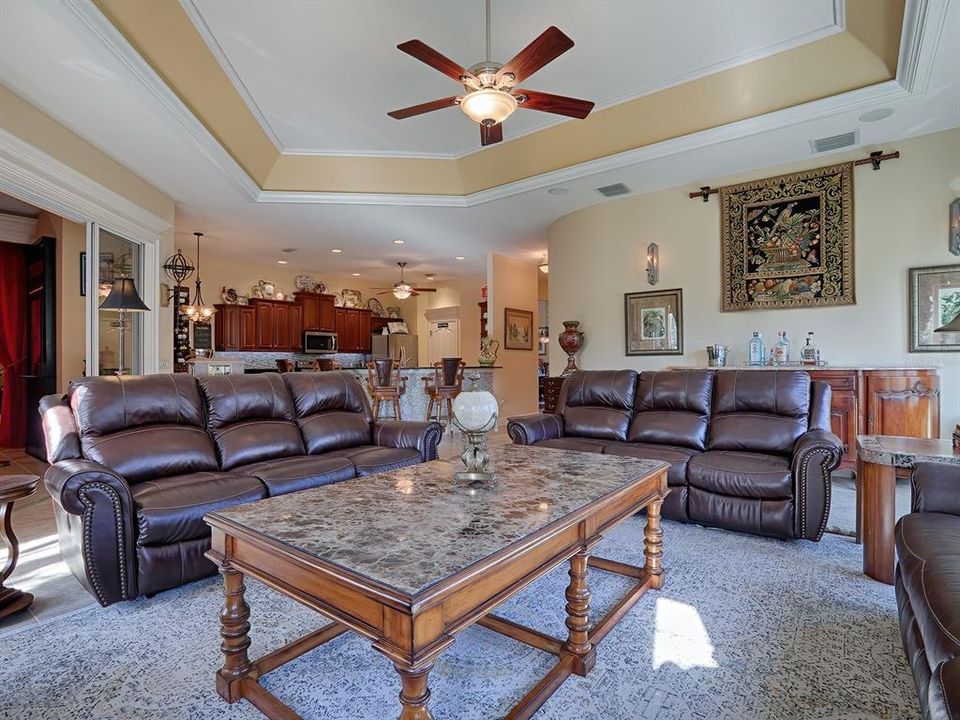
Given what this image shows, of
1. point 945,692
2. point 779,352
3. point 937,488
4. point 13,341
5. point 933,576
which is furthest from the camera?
point 13,341

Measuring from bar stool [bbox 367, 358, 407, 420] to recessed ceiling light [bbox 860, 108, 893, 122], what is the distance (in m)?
5.67

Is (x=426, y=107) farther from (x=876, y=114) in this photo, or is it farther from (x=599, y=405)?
(x=876, y=114)

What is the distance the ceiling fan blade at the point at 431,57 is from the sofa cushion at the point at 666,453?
2509 millimetres

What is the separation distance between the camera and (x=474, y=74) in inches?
113

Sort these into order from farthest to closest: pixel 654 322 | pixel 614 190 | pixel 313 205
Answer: pixel 313 205, pixel 654 322, pixel 614 190

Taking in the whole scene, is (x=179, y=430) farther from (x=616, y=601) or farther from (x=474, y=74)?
(x=474, y=74)

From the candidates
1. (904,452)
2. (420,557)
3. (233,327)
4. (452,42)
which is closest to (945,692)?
(420,557)

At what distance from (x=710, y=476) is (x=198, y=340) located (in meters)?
8.72

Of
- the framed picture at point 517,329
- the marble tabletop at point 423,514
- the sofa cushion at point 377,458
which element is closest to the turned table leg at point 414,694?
the marble tabletop at point 423,514

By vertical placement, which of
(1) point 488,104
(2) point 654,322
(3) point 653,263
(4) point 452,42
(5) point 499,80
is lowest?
(2) point 654,322

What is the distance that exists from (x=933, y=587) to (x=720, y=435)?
2118 mm

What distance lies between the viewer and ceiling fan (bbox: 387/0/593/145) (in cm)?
262

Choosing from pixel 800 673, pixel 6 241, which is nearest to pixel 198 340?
pixel 6 241

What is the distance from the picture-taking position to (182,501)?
227 centimetres
